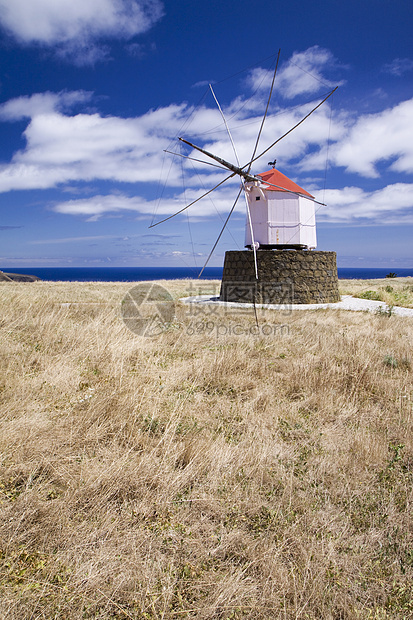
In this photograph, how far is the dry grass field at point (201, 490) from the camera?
1.91 m

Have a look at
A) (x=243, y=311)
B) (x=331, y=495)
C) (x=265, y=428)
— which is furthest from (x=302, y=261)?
(x=331, y=495)

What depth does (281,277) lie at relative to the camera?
1522cm

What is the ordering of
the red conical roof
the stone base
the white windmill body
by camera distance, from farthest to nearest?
the red conical roof
the white windmill body
the stone base

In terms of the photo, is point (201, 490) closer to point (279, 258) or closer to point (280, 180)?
point (279, 258)

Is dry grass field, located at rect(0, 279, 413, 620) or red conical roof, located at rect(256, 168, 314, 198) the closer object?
dry grass field, located at rect(0, 279, 413, 620)

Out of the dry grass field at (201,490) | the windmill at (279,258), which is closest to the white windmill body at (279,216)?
the windmill at (279,258)

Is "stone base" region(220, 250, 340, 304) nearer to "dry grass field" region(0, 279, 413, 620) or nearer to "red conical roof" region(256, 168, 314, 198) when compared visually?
"red conical roof" region(256, 168, 314, 198)

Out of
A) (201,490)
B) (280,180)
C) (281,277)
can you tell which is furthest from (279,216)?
(201,490)

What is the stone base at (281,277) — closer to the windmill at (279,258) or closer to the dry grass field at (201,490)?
the windmill at (279,258)

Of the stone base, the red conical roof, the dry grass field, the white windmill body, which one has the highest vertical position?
the red conical roof

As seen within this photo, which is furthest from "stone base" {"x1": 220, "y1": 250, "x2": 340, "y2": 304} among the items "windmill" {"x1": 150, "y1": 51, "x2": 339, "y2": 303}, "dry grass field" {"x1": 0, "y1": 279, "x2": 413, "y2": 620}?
"dry grass field" {"x1": 0, "y1": 279, "x2": 413, "y2": 620}

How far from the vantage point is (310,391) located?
490 centimetres

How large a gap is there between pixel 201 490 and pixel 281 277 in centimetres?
1324

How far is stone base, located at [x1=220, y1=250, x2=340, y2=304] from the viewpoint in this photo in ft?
49.8
